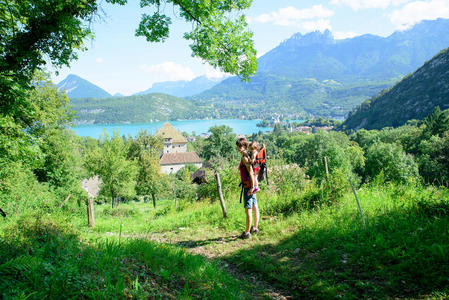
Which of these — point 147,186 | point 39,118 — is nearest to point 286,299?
point 39,118

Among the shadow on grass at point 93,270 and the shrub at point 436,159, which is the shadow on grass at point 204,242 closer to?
the shadow on grass at point 93,270

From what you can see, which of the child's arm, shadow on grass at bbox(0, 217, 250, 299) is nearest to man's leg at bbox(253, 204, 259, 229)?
the child's arm

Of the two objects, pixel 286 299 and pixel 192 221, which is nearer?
pixel 286 299

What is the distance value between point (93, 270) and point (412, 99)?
157 metres

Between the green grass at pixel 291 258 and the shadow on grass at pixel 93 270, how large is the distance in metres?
0.01

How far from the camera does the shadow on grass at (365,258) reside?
123 inches

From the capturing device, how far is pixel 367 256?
3756 millimetres

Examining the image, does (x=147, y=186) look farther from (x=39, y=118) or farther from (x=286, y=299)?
(x=286, y=299)

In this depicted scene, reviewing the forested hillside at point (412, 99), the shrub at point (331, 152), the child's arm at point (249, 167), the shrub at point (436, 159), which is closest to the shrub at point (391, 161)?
the shrub at point (436, 159)

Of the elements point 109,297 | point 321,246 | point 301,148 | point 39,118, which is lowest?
point 301,148

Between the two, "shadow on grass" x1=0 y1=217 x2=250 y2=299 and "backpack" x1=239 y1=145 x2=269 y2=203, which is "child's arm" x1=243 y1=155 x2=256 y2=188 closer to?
"backpack" x1=239 y1=145 x2=269 y2=203

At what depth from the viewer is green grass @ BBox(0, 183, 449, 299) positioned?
2768 millimetres

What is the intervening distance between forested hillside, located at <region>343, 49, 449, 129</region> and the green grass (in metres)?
139

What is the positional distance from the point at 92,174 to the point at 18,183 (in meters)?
11.4
